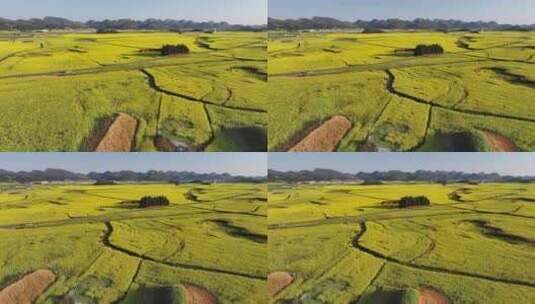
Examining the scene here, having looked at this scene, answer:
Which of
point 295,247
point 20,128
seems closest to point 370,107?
point 295,247

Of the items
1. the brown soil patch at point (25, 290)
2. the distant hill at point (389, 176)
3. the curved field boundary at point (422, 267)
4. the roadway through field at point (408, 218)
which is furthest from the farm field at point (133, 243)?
the curved field boundary at point (422, 267)

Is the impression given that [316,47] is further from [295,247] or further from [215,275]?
[215,275]

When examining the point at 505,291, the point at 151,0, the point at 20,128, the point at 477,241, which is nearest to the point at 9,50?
the point at 20,128

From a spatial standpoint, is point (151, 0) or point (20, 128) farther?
point (151, 0)

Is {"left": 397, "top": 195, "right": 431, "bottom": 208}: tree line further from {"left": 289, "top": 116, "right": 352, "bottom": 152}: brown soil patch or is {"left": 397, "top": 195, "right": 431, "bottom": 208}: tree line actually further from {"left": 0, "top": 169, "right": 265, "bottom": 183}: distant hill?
{"left": 0, "top": 169, "right": 265, "bottom": 183}: distant hill

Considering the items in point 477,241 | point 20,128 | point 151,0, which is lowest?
point 477,241

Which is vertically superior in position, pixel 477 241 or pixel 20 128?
pixel 20 128

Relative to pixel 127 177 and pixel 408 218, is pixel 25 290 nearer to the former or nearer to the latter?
pixel 127 177
